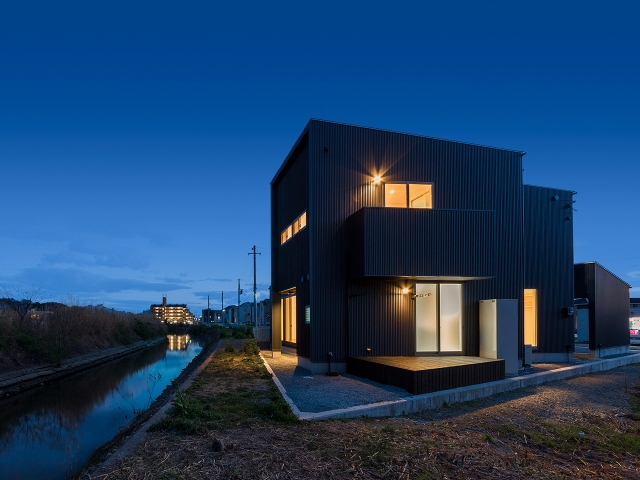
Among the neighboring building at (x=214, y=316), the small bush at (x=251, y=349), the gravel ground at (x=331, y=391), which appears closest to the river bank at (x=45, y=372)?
the small bush at (x=251, y=349)

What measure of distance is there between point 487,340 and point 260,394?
21.6 feet

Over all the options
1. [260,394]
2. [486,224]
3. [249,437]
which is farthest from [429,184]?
[249,437]

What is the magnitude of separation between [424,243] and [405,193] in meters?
2.11

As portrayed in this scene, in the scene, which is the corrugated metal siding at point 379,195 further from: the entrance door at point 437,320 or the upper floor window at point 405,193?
the entrance door at point 437,320

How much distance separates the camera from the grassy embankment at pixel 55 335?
57.9 feet

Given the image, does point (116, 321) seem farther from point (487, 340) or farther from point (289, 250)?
point (487, 340)

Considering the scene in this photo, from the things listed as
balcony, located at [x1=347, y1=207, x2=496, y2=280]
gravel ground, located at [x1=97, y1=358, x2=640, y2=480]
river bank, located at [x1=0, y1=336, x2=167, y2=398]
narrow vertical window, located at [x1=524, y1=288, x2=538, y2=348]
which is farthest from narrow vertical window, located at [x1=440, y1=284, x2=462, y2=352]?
river bank, located at [x1=0, y1=336, x2=167, y2=398]

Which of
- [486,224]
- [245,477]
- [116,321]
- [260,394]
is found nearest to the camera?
[245,477]

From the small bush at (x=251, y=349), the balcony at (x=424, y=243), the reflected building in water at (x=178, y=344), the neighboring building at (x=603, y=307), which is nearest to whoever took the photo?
the balcony at (x=424, y=243)

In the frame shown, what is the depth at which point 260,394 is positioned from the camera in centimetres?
931

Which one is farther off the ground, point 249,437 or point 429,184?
point 429,184

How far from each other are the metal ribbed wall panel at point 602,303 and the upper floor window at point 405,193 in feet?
26.4

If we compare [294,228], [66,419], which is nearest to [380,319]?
[294,228]

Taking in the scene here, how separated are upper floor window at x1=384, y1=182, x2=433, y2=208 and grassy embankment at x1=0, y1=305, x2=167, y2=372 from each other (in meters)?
14.0
